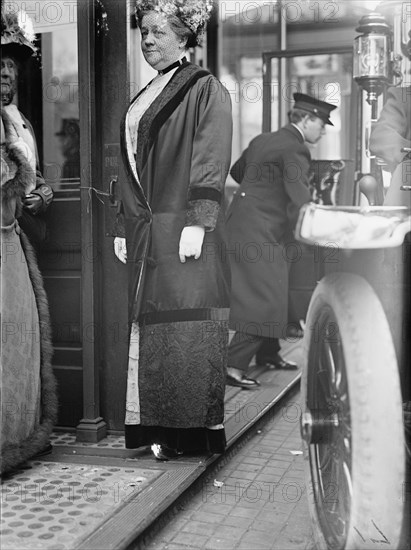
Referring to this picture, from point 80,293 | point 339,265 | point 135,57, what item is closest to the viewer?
point 339,265

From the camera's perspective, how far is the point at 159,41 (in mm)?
3166

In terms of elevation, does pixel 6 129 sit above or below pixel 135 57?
below

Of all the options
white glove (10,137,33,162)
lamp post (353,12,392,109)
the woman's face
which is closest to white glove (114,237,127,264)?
white glove (10,137,33,162)

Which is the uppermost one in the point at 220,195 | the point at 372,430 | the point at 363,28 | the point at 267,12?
the point at 267,12

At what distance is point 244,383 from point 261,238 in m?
0.94

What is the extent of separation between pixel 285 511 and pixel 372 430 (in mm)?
1172

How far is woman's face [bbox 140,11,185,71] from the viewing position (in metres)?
3.14

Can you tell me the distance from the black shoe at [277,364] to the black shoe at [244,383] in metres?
0.51

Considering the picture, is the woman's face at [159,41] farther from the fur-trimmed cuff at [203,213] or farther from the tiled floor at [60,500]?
the tiled floor at [60,500]

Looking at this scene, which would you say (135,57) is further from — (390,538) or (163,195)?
(390,538)

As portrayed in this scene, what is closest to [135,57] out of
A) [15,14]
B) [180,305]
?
[15,14]

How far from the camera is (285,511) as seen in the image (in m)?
2.84

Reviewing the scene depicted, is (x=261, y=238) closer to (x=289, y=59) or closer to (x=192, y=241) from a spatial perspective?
(x=192, y=241)

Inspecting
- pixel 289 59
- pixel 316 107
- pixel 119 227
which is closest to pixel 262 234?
pixel 316 107
